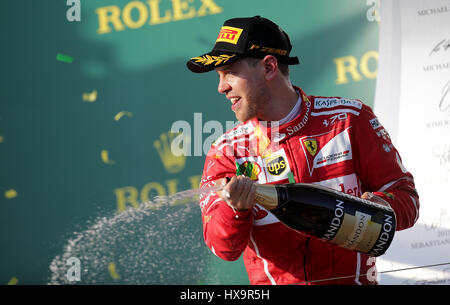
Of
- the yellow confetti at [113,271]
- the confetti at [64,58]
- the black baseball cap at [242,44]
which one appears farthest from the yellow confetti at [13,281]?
the black baseball cap at [242,44]

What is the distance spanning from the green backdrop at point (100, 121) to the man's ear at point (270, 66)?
837 mm

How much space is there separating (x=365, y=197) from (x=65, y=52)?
1422 mm

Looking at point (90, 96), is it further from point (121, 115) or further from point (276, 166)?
point (276, 166)

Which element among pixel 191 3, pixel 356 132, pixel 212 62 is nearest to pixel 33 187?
pixel 191 3

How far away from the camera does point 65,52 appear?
2.14 metres

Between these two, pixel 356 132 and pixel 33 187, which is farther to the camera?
pixel 33 187

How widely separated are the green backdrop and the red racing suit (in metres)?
0.73

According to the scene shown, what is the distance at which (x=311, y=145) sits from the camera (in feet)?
4.57

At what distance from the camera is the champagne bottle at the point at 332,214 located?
3.73 feet

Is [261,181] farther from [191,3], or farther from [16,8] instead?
[16,8]

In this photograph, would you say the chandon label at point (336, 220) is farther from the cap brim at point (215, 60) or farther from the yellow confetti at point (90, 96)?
the yellow confetti at point (90, 96)

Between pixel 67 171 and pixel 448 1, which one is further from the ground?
pixel 448 1
